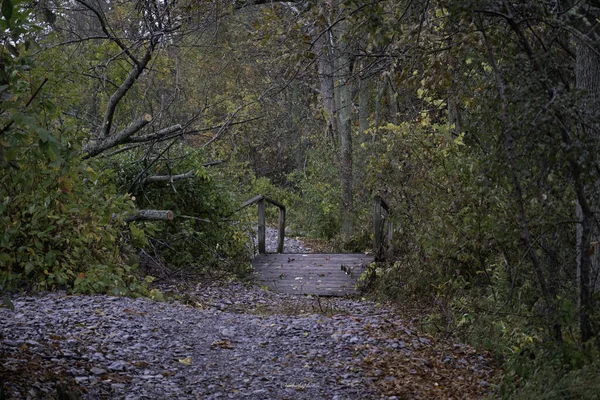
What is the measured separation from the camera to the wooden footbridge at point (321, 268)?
36.4 ft

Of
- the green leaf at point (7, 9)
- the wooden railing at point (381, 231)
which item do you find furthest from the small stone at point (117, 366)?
the wooden railing at point (381, 231)

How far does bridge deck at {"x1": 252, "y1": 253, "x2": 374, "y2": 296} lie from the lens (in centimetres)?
1105

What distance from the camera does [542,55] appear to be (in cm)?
452

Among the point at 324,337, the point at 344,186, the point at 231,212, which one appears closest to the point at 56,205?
the point at 324,337

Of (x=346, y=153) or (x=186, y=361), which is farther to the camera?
(x=346, y=153)

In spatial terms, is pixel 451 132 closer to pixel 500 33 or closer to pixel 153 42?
pixel 153 42

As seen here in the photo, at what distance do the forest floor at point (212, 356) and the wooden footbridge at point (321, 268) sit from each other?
328cm

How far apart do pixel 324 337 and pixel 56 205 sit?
3.50 m

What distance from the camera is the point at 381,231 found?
40.2 ft

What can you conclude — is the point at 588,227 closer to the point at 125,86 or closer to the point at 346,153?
the point at 125,86

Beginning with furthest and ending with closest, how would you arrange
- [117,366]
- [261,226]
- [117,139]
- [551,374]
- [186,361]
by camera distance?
[261,226] < [117,139] < [186,361] < [117,366] < [551,374]

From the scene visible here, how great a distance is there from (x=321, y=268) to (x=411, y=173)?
9.39 feet

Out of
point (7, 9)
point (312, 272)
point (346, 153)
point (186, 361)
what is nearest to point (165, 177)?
point (312, 272)

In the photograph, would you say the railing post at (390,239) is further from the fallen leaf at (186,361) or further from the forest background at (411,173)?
the fallen leaf at (186,361)
